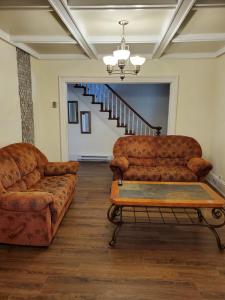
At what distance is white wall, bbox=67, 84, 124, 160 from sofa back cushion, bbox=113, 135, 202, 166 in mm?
2006

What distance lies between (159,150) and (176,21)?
2327 millimetres

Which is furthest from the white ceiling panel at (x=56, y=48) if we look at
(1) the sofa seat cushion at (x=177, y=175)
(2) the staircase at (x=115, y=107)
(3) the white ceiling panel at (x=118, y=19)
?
(1) the sofa seat cushion at (x=177, y=175)

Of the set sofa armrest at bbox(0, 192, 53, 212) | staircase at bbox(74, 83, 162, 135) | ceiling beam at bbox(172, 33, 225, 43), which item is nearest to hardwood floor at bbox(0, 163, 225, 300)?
sofa armrest at bbox(0, 192, 53, 212)

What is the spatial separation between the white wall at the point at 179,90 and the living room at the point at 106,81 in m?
0.02

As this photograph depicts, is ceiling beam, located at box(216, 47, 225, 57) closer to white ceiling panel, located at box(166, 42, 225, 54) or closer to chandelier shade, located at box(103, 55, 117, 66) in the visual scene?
white ceiling panel, located at box(166, 42, 225, 54)

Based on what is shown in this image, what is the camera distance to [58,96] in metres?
4.90

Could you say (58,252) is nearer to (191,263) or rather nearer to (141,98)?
(191,263)

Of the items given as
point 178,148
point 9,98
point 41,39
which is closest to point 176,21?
point 41,39

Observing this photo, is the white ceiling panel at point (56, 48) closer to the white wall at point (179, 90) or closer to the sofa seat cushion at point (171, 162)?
the white wall at point (179, 90)

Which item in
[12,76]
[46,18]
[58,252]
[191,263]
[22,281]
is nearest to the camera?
[22,281]

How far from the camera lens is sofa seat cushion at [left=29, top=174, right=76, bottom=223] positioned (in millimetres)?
2556

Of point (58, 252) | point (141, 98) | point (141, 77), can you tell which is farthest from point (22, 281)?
point (141, 98)

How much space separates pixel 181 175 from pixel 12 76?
3.20 m

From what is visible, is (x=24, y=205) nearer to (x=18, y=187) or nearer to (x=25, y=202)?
(x=25, y=202)
